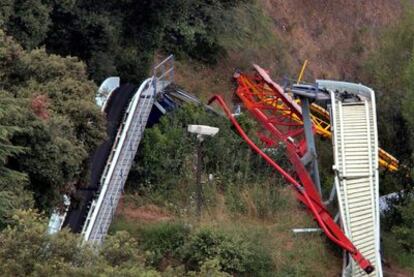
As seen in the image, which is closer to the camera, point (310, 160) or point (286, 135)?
point (310, 160)

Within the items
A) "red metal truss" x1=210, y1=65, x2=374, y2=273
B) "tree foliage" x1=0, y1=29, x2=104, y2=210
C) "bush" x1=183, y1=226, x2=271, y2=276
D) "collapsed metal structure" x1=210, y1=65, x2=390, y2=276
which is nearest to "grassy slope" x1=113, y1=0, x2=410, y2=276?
"red metal truss" x1=210, y1=65, x2=374, y2=273

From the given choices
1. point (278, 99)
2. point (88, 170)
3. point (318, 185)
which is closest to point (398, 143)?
point (278, 99)

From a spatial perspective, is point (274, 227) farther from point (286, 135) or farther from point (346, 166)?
point (286, 135)

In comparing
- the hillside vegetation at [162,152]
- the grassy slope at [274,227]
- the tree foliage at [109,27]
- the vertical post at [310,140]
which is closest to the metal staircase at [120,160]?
the hillside vegetation at [162,152]

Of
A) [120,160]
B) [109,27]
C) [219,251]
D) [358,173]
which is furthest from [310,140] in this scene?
[109,27]

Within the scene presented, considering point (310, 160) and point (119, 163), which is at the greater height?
point (310, 160)

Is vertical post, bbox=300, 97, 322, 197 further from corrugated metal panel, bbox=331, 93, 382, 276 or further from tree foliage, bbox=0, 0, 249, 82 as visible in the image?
tree foliage, bbox=0, 0, 249, 82

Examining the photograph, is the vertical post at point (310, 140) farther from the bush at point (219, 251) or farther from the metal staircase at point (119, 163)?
the metal staircase at point (119, 163)
